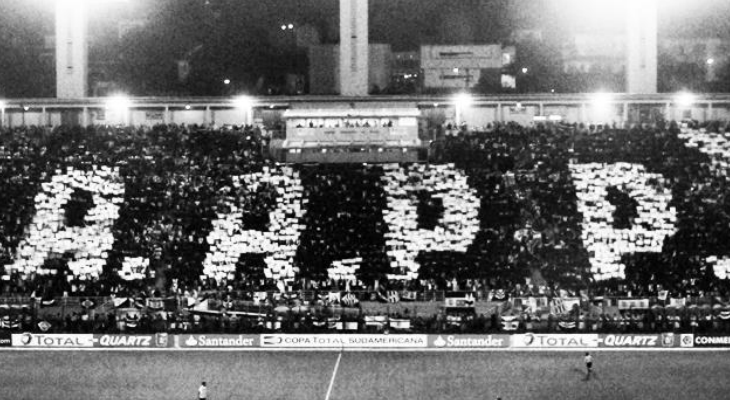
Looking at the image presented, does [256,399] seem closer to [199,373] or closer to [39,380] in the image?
[199,373]

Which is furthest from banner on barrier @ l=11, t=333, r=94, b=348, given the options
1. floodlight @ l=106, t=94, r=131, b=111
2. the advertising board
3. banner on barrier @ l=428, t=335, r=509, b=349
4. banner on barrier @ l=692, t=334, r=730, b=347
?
banner on barrier @ l=692, t=334, r=730, b=347

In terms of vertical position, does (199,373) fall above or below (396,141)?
below

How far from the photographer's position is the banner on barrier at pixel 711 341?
37938mm

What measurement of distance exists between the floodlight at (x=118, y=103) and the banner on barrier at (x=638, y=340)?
2977cm

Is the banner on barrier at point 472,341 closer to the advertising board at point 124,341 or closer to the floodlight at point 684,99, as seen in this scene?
the advertising board at point 124,341

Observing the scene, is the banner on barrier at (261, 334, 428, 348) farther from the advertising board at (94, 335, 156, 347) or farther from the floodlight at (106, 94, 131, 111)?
the floodlight at (106, 94, 131, 111)

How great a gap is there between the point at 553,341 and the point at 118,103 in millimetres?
28703

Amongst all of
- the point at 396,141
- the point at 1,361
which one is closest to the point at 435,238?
the point at 396,141

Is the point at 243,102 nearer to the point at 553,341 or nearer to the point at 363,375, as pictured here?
the point at 553,341

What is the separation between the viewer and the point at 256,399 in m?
29.3

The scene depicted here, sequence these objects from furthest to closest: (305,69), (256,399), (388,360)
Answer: (305,69) < (388,360) < (256,399)

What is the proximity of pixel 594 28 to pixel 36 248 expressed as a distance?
47762 mm

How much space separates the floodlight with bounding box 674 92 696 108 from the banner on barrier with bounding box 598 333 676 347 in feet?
64.5

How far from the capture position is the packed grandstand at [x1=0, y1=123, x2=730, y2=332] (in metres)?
40.7
